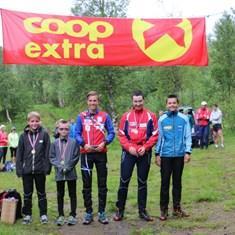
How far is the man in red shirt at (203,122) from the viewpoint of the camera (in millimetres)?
20625

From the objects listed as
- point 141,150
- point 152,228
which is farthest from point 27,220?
point 141,150

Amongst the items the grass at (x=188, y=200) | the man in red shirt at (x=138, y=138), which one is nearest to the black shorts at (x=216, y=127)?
the grass at (x=188, y=200)

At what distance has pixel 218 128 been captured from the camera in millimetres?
20828

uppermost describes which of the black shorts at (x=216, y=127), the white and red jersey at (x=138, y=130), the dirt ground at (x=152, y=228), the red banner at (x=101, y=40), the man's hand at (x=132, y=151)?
the red banner at (x=101, y=40)

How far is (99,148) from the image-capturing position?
8.04m

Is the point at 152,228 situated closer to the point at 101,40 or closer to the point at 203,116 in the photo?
the point at 101,40

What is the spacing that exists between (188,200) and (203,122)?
11.4m

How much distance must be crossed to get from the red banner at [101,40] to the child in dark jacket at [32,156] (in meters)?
1.49

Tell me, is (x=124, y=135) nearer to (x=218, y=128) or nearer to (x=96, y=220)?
(x=96, y=220)

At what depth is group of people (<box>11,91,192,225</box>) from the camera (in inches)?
320

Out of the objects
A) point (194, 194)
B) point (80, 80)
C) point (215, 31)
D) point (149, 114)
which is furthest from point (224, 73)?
point (149, 114)

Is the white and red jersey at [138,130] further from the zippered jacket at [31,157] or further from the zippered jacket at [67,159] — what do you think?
the zippered jacket at [31,157]

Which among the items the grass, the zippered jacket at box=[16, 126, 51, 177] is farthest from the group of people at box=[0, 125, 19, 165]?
the zippered jacket at box=[16, 126, 51, 177]

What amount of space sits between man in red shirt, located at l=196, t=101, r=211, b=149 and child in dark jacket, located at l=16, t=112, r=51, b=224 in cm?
1310
